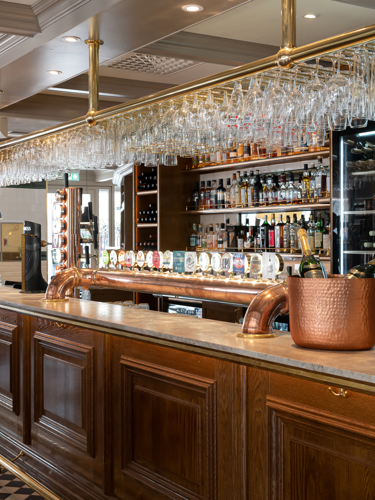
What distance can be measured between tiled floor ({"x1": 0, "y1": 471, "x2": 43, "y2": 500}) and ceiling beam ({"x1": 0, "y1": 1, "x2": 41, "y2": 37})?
114 inches

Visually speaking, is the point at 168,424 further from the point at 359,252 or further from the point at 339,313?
the point at 359,252

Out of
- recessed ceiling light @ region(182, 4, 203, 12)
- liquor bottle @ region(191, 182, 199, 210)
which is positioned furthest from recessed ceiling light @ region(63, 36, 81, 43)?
liquor bottle @ region(191, 182, 199, 210)

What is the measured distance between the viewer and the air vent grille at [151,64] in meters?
5.77

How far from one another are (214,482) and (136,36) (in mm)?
2927

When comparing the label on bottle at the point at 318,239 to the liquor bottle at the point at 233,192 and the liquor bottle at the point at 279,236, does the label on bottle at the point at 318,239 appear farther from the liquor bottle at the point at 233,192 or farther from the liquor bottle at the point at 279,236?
the liquor bottle at the point at 233,192

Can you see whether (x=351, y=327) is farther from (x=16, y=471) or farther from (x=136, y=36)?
(x=136, y=36)

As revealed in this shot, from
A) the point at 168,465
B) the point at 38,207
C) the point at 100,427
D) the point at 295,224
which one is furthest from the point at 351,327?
the point at 38,207

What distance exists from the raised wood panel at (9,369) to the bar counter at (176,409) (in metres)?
0.01

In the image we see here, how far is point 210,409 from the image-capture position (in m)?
2.21

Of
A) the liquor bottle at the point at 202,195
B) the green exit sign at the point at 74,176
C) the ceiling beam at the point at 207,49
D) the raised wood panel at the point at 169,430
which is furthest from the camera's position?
the green exit sign at the point at 74,176

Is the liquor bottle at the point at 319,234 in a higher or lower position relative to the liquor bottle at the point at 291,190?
lower

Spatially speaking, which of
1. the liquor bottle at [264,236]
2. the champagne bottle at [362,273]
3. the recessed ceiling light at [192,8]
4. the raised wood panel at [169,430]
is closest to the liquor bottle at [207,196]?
the liquor bottle at [264,236]

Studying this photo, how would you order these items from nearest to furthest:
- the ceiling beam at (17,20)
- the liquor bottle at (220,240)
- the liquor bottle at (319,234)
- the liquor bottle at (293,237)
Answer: the ceiling beam at (17,20) < the liquor bottle at (319,234) < the liquor bottle at (293,237) < the liquor bottle at (220,240)

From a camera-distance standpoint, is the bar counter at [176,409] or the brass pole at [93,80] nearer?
the bar counter at [176,409]
